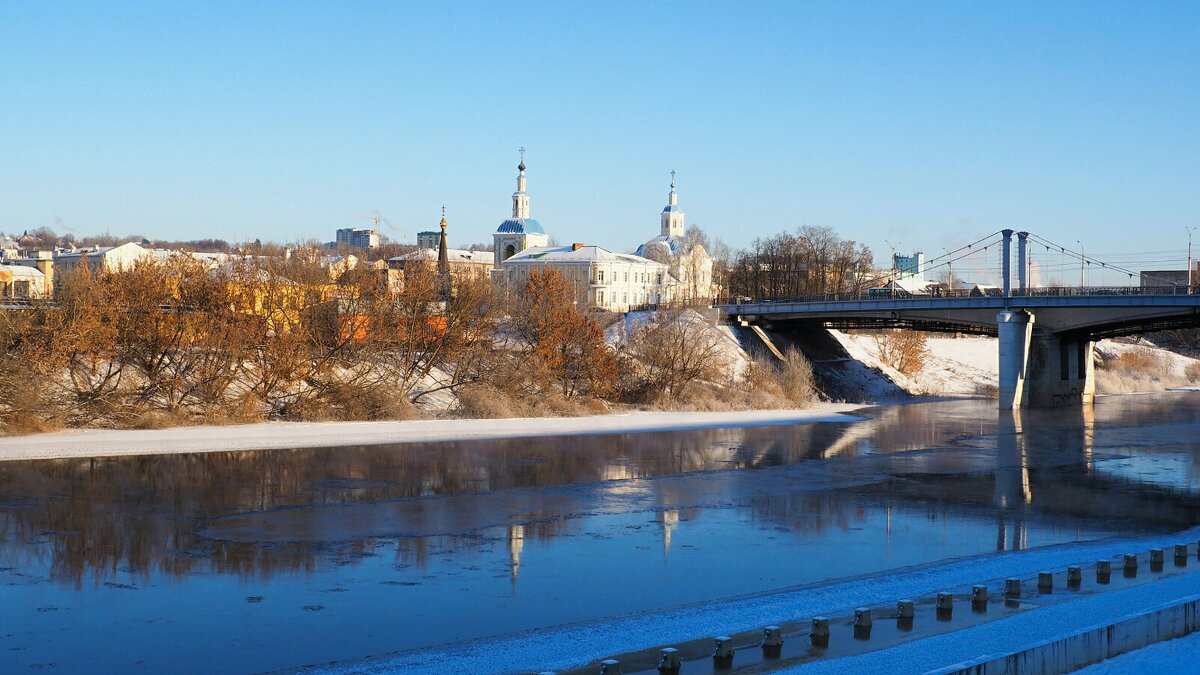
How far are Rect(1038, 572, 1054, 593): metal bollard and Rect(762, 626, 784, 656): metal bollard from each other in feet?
16.4

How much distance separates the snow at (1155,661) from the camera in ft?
41.2

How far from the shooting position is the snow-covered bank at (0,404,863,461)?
35188mm

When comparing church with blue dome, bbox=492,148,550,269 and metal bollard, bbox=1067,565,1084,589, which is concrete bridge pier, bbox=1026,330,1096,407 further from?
church with blue dome, bbox=492,148,550,269

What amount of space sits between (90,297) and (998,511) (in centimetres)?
3217

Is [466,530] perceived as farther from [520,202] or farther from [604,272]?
[520,202]

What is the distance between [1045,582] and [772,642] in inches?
209

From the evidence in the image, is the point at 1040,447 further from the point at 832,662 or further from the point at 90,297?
the point at 90,297

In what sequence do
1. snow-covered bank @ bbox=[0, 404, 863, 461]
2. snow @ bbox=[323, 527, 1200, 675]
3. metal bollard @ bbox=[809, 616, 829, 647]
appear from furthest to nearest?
1. snow-covered bank @ bbox=[0, 404, 863, 461]
2. metal bollard @ bbox=[809, 616, 829, 647]
3. snow @ bbox=[323, 527, 1200, 675]

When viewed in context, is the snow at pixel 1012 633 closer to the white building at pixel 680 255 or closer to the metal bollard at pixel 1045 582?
the metal bollard at pixel 1045 582

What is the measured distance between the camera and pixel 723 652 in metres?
13.7

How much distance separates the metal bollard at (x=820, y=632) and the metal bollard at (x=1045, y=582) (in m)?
4.14

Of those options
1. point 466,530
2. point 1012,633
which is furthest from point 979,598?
point 466,530

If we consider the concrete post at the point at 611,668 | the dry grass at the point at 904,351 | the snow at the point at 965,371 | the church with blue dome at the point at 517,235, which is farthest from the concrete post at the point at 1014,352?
the church with blue dome at the point at 517,235

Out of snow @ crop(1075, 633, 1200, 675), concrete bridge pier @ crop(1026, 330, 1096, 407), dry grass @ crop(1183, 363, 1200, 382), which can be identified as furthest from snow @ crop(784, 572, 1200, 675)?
dry grass @ crop(1183, 363, 1200, 382)
